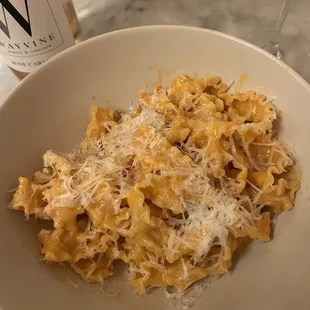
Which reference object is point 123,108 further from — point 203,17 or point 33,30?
point 203,17

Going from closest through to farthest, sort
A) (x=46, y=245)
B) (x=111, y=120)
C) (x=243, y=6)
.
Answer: (x=46, y=245) → (x=111, y=120) → (x=243, y=6)

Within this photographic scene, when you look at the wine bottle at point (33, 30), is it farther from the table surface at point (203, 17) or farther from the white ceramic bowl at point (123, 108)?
the table surface at point (203, 17)

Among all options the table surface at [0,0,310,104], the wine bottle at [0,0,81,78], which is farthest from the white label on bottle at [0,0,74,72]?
the table surface at [0,0,310,104]

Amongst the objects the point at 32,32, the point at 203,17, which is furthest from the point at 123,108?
the point at 203,17

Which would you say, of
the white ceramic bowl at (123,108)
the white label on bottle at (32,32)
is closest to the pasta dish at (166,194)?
the white ceramic bowl at (123,108)

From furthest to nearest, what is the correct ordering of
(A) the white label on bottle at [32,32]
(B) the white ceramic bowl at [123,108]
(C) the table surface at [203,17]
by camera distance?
1. (C) the table surface at [203,17]
2. (A) the white label on bottle at [32,32]
3. (B) the white ceramic bowl at [123,108]

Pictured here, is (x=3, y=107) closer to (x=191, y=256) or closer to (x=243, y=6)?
(x=191, y=256)

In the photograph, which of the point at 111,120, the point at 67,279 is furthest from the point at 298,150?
the point at 67,279
